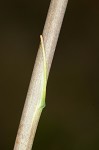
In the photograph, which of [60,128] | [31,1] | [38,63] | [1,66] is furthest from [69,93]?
[38,63]

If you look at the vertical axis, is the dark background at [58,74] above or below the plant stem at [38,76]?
above

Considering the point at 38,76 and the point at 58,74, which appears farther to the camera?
the point at 58,74

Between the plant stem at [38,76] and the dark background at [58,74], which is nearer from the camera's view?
the plant stem at [38,76]

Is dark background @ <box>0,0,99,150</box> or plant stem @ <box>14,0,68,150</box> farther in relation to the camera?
dark background @ <box>0,0,99,150</box>

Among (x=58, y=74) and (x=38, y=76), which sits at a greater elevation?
(x=58, y=74)

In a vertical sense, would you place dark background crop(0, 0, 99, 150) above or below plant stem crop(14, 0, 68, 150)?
above
